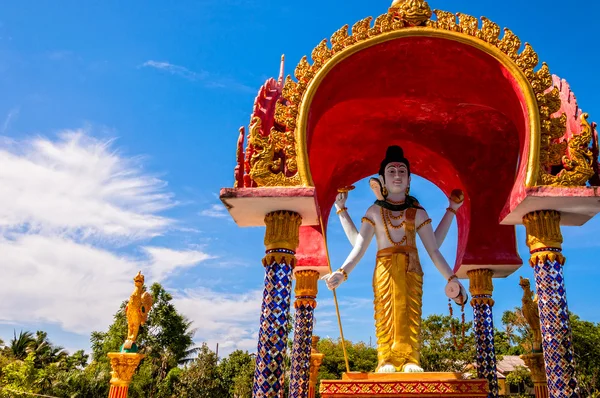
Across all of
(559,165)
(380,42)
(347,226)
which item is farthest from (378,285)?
(380,42)

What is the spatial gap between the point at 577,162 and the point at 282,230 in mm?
3848

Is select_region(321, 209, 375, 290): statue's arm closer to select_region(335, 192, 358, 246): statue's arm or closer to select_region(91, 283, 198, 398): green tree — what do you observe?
select_region(335, 192, 358, 246): statue's arm

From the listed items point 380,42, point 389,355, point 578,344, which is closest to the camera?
point 389,355

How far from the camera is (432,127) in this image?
29.8 feet

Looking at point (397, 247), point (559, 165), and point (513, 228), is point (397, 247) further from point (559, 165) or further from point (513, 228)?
point (513, 228)

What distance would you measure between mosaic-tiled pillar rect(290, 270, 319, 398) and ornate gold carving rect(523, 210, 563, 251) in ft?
14.1

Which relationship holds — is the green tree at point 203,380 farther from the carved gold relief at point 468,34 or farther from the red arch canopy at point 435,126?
the carved gold relief at point 468,34

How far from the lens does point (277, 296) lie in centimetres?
619

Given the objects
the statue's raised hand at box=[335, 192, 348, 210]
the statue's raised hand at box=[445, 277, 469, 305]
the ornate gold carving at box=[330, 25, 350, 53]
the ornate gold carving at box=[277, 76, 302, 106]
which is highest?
the ornate gold carving at box=[330, 25, 350, 53]

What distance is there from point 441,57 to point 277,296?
414cm

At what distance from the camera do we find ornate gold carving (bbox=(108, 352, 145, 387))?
879cm

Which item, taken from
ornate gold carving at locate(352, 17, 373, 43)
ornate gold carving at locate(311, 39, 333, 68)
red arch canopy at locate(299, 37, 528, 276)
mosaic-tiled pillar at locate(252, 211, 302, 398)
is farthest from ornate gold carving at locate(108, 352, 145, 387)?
ornate gold carving at locate(352, 17, 373, 43)

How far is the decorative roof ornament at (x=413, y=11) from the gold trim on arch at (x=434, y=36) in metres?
0.15

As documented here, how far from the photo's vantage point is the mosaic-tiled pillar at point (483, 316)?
8.46 m
